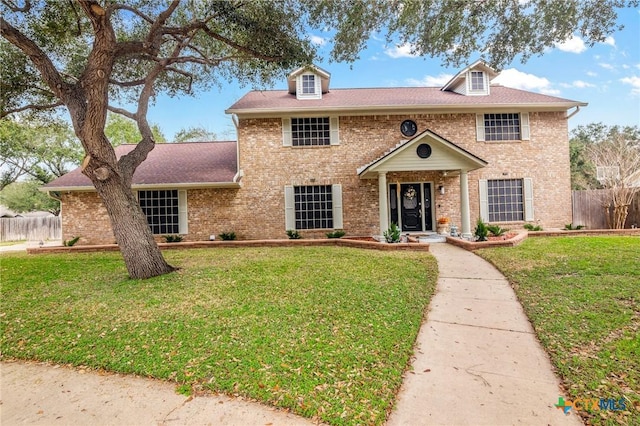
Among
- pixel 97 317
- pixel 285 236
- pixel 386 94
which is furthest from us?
pixel 386 94

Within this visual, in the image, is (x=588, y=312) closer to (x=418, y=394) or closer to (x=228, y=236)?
(x=418, y=394)

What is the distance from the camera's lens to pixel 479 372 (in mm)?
3230

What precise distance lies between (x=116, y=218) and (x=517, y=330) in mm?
7302

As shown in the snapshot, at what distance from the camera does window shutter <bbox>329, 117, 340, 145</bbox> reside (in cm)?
1245

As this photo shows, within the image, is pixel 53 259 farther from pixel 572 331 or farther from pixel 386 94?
pixel 386 94

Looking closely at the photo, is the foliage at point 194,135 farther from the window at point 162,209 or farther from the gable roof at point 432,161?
the gable roof at point 432,161

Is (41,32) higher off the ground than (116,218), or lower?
higher

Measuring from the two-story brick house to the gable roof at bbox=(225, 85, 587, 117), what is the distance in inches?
2.1

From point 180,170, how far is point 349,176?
6985 millimetres

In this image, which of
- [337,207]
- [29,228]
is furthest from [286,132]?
[29,228]

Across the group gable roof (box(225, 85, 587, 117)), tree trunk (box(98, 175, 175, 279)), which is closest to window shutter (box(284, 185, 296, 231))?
gable roof (box(225, 85, 587, 117))

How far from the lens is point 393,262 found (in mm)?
7703

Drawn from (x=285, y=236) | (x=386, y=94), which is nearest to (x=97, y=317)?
(x=285, y=236)

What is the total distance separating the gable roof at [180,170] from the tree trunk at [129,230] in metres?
5.39
